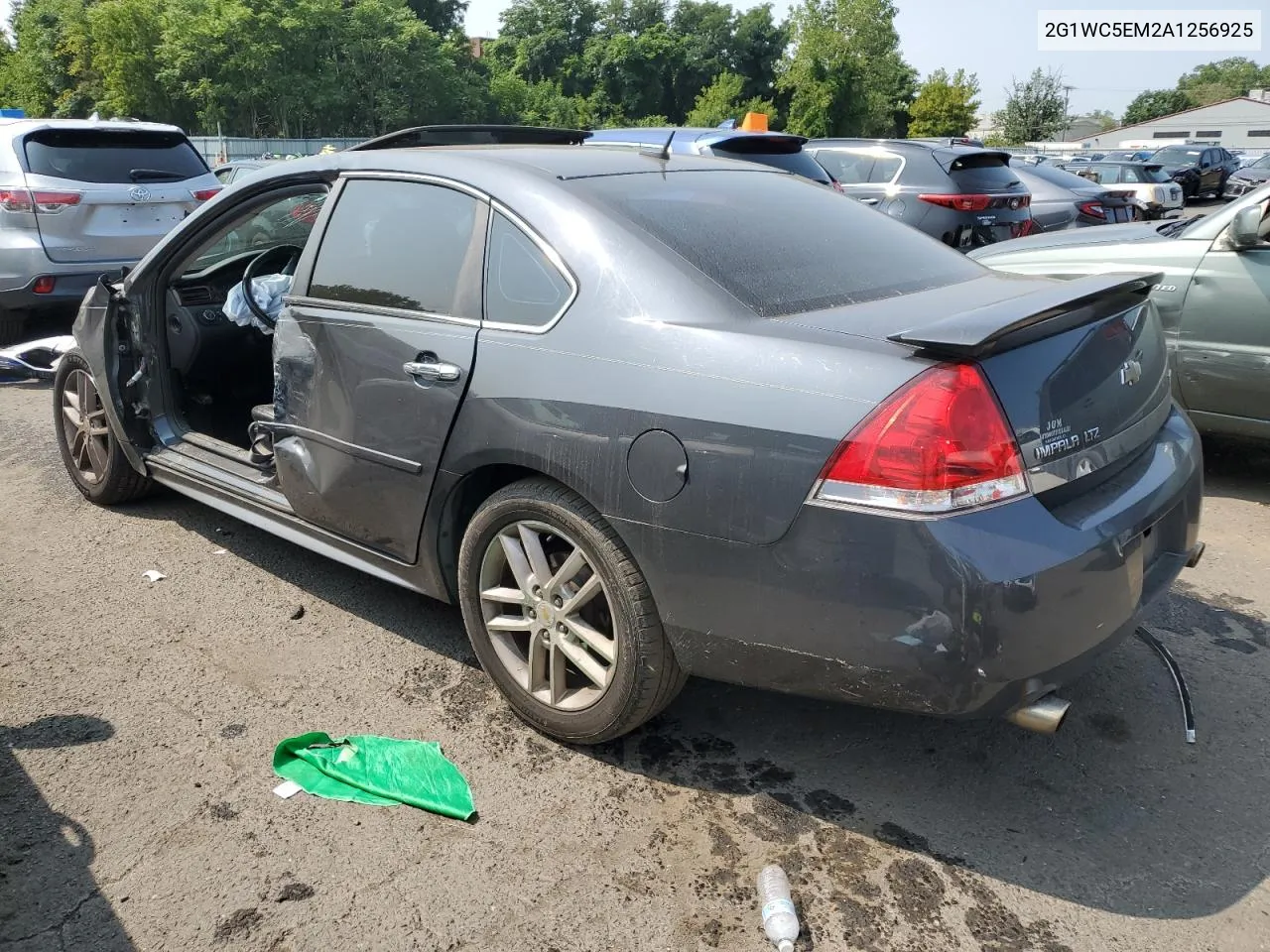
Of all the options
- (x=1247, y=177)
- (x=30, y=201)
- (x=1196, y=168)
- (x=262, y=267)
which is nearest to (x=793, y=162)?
(x=262, y=267)

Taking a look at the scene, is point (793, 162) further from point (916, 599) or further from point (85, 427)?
point (916, 599)

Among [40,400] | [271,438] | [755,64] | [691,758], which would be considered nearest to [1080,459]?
[691,758]

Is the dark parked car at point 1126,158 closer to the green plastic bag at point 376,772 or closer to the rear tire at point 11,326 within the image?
the rear tire at point 11,326

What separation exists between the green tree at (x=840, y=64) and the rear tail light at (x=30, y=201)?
5711 cm

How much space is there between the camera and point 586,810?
271cm

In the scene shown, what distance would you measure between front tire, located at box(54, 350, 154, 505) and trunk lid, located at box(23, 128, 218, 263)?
146 inches

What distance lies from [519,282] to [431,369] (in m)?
0.37

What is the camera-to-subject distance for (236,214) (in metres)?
3.97

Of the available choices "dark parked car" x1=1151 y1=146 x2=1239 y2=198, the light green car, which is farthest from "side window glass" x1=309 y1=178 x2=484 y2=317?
"dark parked car" x1=1151 y1=146 x2=1239 y2=198

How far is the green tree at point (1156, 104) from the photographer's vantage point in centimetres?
11669

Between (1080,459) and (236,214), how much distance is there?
3.14 meters

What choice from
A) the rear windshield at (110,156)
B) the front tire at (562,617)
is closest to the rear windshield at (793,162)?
the rear windshield at (110,156)

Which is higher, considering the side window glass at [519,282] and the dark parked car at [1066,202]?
the side window glass at [519,282]

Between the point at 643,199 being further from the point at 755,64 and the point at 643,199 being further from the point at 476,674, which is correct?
the point at 755,64
